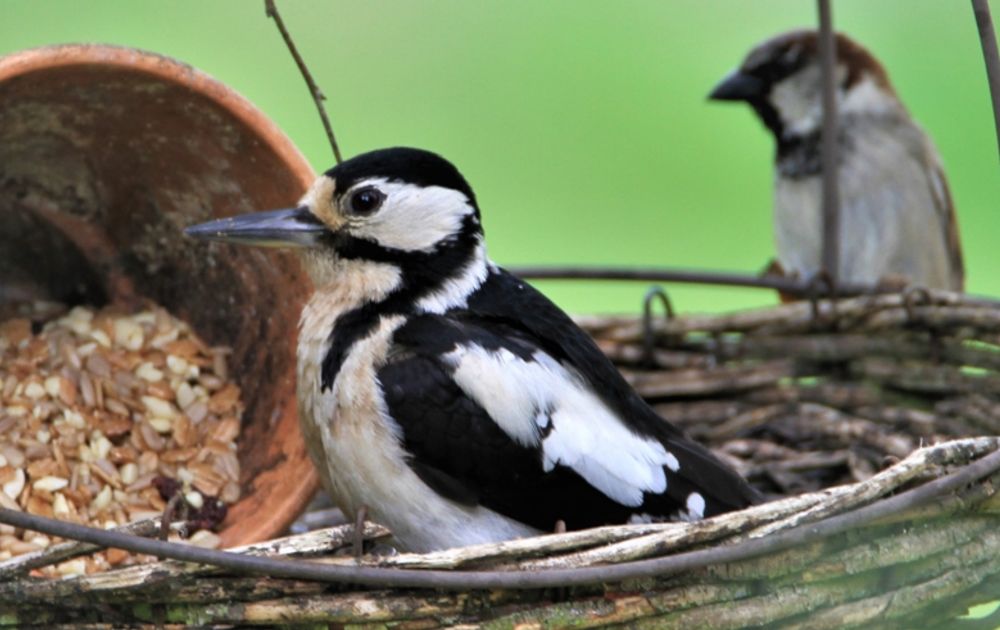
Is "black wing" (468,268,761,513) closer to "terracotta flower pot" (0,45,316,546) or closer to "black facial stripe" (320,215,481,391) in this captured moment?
"black facial stripe" (320,215,481,391)

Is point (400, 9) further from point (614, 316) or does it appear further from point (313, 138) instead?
point (614, 316)

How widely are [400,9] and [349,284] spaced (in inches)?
213

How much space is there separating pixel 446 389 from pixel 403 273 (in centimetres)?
29

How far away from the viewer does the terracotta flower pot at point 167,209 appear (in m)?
2.48

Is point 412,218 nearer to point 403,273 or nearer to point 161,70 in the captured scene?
point 403,273

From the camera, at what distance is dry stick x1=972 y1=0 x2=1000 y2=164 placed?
1962mm

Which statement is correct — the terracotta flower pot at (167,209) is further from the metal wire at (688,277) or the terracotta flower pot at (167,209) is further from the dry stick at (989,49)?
the dry stick at (989,49)

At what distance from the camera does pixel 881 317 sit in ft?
10.7

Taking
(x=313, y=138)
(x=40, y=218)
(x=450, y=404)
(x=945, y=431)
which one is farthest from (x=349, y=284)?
(x=313, y=138)

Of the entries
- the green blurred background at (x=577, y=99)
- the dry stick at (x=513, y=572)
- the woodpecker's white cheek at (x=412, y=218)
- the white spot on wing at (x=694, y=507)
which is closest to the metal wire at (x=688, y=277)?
the woodpecker's white cheek at (x=412, y=218)

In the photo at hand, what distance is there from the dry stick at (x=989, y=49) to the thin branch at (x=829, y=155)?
1.20m

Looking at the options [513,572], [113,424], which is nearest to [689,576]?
[513,572]

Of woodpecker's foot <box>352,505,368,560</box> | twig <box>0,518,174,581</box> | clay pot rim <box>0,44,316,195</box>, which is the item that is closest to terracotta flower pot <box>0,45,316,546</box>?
clay pot rim <box>0,44,316,195</box>

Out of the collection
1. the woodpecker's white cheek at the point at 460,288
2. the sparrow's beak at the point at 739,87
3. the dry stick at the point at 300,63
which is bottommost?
the woodpecker's white cheek at the point at 460,288
